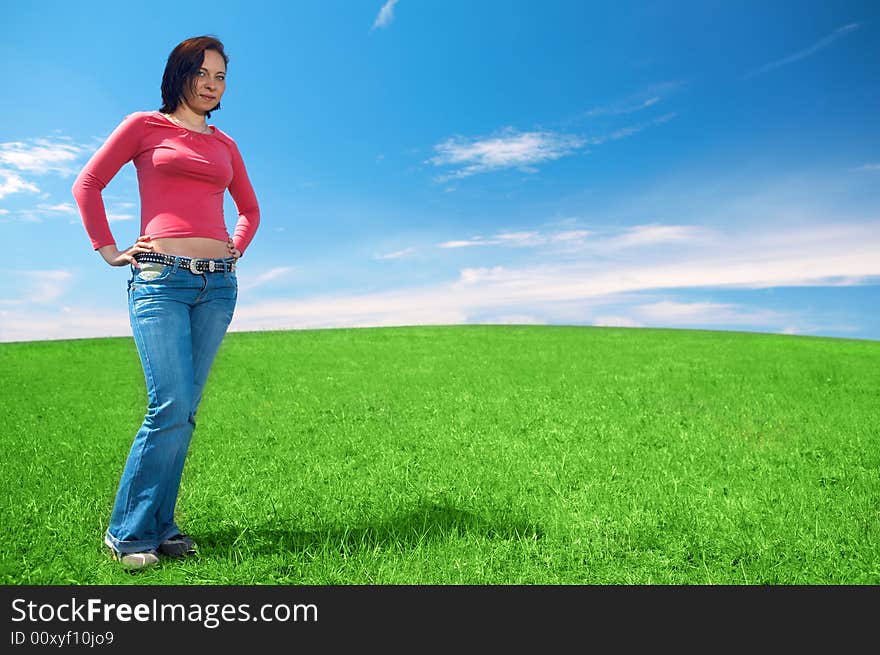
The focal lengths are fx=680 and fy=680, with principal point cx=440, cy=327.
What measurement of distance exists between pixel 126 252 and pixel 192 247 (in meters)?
0.43

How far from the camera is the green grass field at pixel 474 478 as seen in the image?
4.93m

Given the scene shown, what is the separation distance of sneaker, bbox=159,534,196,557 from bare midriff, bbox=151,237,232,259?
2105 millimetres

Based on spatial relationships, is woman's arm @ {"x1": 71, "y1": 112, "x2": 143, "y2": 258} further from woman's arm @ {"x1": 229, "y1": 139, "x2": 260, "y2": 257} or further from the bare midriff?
woman's arm @ {"x1": 229, "y1": 139, "x2": 260, "y2": 257}

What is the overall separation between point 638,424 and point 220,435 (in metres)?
6.20

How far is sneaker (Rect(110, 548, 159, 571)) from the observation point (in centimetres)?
471

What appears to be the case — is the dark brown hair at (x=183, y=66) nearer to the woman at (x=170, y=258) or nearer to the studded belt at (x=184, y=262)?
the woman at (x=170, y=258)

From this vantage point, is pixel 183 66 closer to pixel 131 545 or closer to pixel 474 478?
pixel 131 545

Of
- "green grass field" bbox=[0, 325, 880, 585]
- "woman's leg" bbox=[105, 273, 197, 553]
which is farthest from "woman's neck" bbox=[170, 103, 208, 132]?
"green grass field" bbox=[0, 325, 880, 585]

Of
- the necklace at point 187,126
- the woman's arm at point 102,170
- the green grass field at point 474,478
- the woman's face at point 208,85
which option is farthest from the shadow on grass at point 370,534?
the woman's face at point 208,85

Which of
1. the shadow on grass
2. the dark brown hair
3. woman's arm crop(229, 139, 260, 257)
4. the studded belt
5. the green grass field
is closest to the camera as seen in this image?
the studded belt

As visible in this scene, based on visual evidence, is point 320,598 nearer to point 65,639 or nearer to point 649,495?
point 65,639

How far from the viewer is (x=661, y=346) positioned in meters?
24.0

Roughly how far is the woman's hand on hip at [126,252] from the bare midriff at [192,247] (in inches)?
2.2

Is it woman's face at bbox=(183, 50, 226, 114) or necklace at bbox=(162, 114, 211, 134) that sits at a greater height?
woman's face at bbox=(183, 50, 226, 114)
